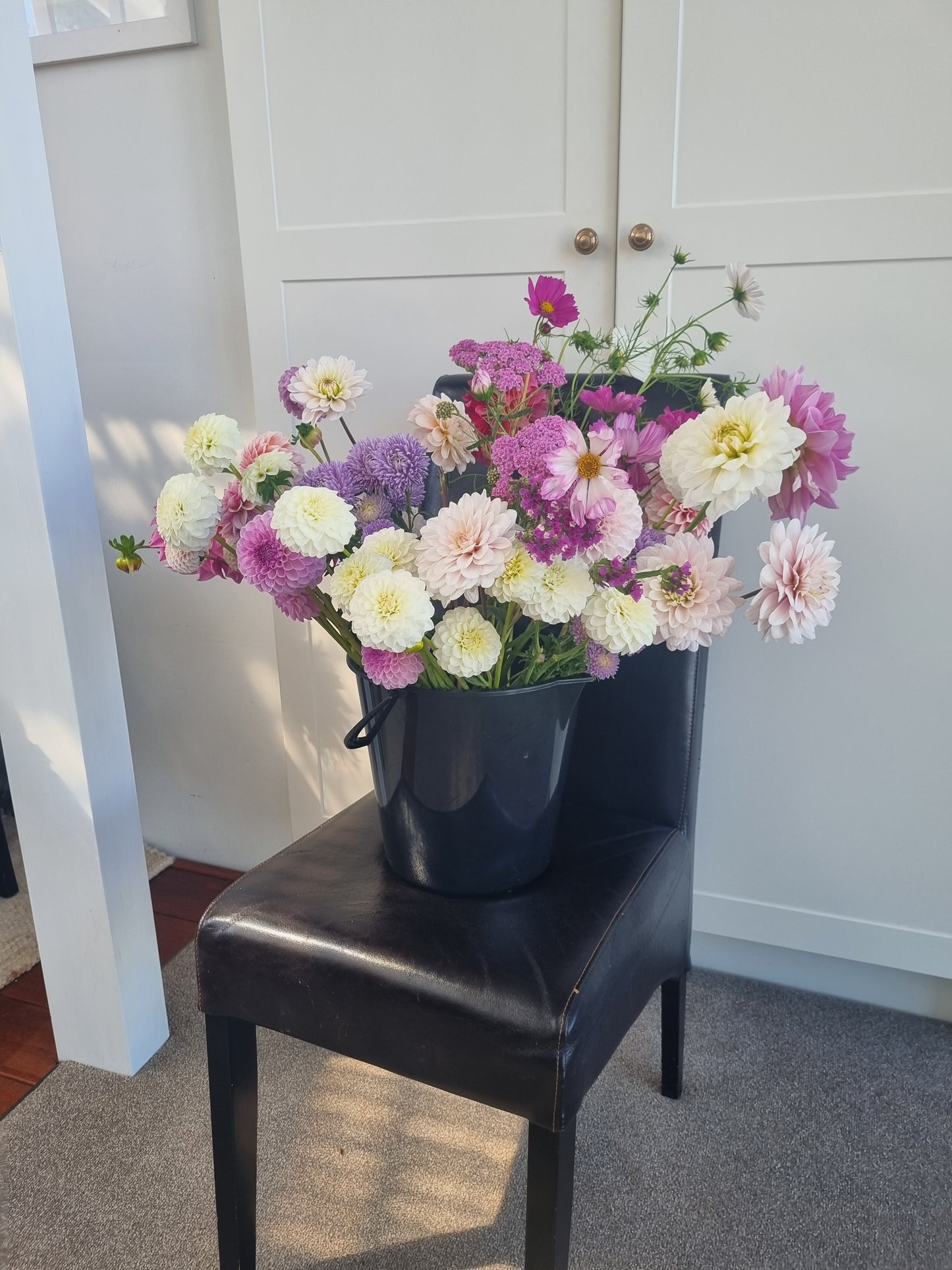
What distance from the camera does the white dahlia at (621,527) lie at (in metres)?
0.67

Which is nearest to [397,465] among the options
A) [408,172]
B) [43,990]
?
[408,172]

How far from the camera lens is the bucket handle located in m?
0.81

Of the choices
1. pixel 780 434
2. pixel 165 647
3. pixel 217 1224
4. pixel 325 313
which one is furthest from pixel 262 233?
pixel 217 1224

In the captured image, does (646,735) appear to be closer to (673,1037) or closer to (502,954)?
(502,954)

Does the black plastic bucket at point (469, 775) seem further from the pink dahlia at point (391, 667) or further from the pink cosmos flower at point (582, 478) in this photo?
the pink cosmos flower at point (582, 478)

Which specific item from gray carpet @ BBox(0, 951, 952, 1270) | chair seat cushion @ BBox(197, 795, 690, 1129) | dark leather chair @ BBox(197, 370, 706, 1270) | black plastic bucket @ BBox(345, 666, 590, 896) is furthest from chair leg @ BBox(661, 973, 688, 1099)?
black plastic bucket @ BBox(345, 666, 590, 896)

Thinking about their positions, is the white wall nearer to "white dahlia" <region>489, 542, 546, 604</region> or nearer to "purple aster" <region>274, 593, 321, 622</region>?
"purple aster" <region>274, 593, 321, 622</region>

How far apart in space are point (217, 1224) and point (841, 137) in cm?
140

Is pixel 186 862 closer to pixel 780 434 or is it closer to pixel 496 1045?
pixel 496 1045

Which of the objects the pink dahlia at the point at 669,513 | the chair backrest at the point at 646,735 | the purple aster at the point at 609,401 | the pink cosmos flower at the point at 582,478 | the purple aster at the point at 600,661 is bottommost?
the chair backrest at the point at 646,735

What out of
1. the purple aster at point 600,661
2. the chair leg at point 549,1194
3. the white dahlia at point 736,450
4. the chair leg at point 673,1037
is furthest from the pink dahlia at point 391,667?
the chair leg at point 673,1037

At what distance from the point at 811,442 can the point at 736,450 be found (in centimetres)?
8

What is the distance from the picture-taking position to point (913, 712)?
4.16 ft

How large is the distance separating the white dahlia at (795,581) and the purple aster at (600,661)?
118mm
